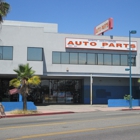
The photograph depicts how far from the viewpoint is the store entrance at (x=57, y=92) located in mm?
Answer: 38344

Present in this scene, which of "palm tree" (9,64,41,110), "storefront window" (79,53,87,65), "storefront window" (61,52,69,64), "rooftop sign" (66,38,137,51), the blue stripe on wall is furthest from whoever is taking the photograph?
the blue stripe on wall

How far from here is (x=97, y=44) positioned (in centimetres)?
3525

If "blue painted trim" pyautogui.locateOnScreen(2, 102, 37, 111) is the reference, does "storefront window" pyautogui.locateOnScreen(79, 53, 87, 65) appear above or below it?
above

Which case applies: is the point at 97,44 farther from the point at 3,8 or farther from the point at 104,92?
the point at 3,8

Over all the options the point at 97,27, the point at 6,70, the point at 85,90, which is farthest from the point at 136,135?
the point at 97,27

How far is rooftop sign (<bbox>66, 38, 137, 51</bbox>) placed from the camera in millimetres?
34281

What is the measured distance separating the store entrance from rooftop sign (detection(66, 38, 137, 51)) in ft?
22.0

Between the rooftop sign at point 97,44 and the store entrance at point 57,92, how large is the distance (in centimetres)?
672

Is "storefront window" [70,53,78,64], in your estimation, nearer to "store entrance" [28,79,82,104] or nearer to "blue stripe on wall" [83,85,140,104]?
"blue stripe on wall" [83,85,140,104]

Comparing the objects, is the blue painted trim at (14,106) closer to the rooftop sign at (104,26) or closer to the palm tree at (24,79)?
the palm tree at (24,79)

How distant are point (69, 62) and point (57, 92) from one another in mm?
6317

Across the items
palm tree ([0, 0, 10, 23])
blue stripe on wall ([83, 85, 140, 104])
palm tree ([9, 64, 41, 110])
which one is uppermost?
palm tree ([0, 0, 10, 23])

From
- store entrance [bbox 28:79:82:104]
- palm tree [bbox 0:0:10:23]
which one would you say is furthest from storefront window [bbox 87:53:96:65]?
palm tree [bbox 0:0:10:23]

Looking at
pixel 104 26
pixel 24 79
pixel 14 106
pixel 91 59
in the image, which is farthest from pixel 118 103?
pixel 24 79
